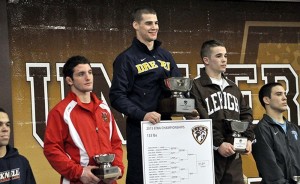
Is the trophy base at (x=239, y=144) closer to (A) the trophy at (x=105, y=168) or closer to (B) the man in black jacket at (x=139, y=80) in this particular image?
(B) the man in black jacket at (x=139, y=80)

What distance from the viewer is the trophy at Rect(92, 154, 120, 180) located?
3986 millimetres

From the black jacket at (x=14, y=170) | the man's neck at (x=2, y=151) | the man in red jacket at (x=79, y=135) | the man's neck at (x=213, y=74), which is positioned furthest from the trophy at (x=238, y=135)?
the man's neck at (x=2, y=151)

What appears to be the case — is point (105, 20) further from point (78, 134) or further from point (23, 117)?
point (78, 134)

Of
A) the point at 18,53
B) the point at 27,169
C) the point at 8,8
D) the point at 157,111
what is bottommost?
the point at 27,169

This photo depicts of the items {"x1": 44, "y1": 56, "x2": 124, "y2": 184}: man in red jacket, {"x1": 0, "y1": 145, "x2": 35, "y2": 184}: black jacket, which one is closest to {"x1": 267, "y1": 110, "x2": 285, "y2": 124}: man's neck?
{"x1": 44, "y1": 56, "x2": 124, "y2": 184}: man in red jacket

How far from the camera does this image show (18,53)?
228 inches

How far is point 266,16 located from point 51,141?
339cm

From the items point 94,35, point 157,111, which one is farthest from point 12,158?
point 94,35

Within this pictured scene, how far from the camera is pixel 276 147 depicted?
16.4ft

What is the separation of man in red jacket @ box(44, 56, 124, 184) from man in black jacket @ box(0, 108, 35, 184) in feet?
1.19

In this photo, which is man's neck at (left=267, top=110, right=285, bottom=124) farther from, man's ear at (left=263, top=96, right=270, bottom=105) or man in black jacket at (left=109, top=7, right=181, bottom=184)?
man in black jacket at (left=109, top=7, right=181, bottom=184)

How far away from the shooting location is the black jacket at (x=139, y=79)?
14.1ft

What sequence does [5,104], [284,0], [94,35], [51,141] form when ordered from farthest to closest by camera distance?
[284,0] < [94,35] < [5,104] < [51,141]

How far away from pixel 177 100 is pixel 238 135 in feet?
1.97
